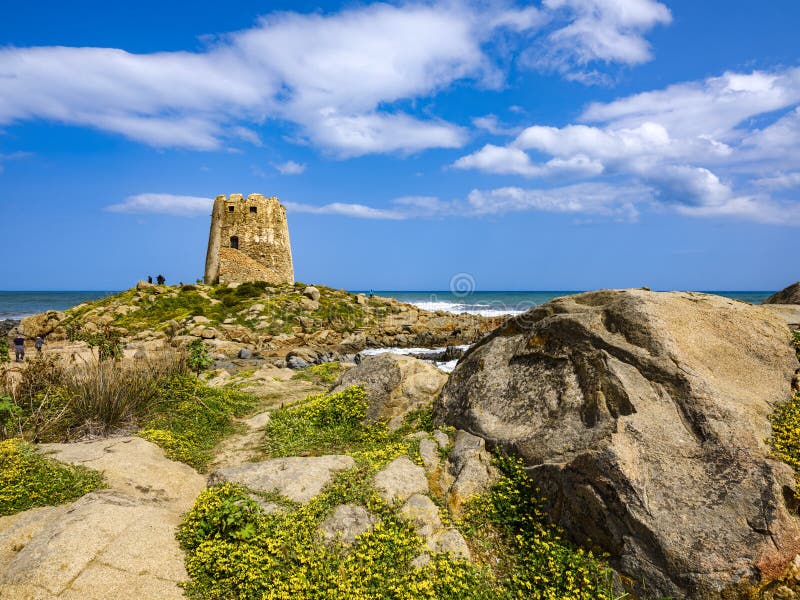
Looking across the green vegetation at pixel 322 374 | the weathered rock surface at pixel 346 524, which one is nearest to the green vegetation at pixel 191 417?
the green vegetation at pixel 322 374

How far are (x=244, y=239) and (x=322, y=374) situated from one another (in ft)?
92.7

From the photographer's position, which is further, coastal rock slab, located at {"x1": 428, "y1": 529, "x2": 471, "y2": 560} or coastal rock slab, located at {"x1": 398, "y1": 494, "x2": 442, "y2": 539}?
coastal rock slab, located at {"x1": 398, "y1": 494, "x2": 442, "y2": 539}

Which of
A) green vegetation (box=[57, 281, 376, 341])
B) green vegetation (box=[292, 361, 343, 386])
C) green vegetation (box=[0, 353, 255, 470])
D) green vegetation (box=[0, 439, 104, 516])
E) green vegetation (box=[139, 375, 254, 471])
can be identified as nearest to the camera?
green vegetation (box=[0, 439, 104, 516])

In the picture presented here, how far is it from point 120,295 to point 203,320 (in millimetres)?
12116

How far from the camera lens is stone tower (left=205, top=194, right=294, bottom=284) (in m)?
41.5

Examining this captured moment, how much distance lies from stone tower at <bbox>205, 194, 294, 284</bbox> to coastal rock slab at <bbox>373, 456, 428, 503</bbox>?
121 feet

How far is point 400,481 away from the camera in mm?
6824

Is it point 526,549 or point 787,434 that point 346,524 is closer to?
point 526,549

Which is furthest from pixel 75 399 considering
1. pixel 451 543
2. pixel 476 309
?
pixel 476 309

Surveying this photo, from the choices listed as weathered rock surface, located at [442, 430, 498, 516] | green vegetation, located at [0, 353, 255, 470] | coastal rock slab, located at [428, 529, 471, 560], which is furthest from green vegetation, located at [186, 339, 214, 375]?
coastal rock slab, located at [428, 529, 471, 560]

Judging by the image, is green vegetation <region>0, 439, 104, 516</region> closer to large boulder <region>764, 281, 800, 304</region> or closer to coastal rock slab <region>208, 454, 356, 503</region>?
coastal rock slab <region>208, 454, 356, 503</region>

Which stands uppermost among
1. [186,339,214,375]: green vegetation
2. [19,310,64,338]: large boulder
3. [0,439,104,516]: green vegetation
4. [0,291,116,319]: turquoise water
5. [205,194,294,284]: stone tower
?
[205,194,294,284]: stone tower

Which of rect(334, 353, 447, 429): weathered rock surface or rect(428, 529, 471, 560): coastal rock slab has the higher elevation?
rect(334, 353, 447, 429): weathered rock surface

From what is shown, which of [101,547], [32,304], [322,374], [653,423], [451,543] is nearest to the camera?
[101,547]
